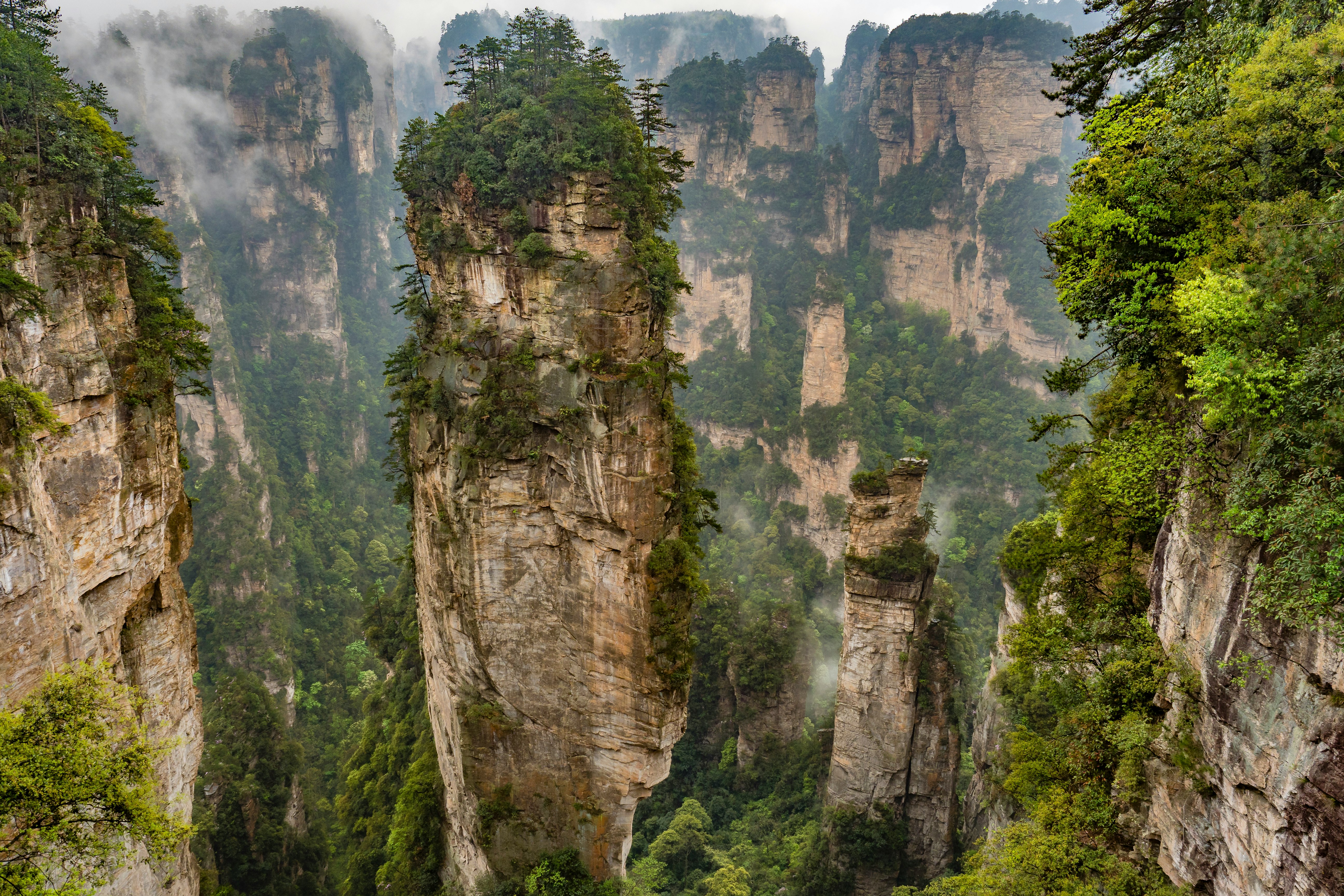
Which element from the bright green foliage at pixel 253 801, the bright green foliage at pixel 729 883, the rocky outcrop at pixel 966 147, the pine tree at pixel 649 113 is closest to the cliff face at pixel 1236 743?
the pine tree at pixel 649 113

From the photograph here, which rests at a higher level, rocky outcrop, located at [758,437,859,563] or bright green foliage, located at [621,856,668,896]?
rocky outcrop, located at [758,437,859,563]

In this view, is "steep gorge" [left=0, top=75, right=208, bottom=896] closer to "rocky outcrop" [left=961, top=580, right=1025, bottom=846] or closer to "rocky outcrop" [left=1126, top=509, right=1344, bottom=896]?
"rocky outcrop" [left=1126, top=509, right=1344, bottom=896]

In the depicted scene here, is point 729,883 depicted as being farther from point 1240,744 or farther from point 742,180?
point 742,180

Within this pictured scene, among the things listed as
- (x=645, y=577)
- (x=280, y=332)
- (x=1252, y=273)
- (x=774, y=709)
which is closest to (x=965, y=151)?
(x=774, y=709)

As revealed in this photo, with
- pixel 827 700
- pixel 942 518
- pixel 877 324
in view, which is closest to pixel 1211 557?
pixel 827 700

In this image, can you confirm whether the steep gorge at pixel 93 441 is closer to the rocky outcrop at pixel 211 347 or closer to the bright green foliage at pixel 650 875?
the bright green foliage at pixel 650 875

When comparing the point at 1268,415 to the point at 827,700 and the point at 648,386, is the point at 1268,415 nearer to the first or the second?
the point at 648,386

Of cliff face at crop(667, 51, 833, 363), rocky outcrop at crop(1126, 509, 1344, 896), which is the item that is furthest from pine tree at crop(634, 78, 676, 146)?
cliff face at crop(667, 51, 833, 363)
